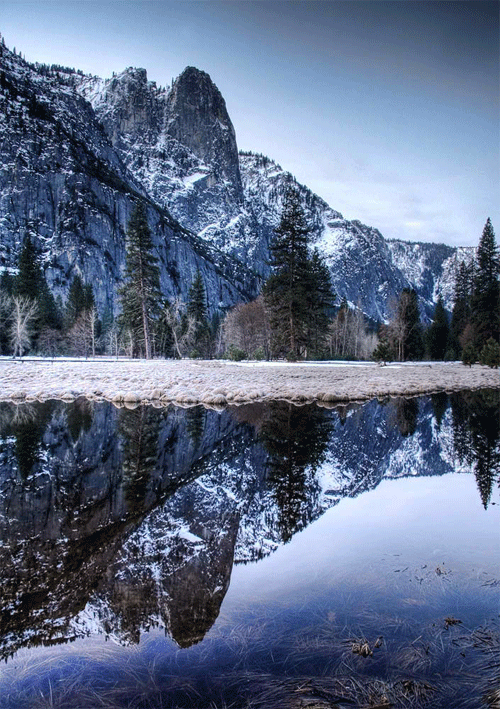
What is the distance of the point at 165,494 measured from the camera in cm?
553

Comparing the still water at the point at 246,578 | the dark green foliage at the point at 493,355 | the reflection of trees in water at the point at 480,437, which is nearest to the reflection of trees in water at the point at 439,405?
the reflection of trees in water at the point at 480,437

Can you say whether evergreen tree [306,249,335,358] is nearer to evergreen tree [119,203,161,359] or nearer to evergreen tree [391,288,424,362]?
evergreen tree [391,288,424,362]

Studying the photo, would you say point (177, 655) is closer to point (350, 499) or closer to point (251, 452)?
point (350, 499)

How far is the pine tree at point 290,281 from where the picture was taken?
34.0 metres

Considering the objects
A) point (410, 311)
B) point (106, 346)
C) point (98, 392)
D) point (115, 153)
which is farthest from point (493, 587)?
point (115, 153)

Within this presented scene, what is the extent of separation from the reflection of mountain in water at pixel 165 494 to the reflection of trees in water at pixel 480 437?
63 mm

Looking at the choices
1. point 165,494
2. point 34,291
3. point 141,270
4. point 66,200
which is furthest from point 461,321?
point 66,200

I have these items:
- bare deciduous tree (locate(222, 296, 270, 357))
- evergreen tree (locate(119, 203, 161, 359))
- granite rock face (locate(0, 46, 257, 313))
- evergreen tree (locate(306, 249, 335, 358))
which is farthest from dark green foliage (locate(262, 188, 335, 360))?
granite rock face (locate(0, 46, 257, 313))

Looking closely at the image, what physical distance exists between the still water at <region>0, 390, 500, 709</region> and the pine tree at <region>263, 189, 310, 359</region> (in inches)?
1046

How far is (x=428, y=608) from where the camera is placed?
10.3ft

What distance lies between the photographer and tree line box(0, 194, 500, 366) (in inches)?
1379

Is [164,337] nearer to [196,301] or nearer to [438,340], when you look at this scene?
[196,301]

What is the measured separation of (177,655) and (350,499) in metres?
3.55

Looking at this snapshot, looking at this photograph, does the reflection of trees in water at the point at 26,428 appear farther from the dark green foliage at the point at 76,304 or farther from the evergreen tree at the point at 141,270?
the dark green foliage at the point at 76,304
